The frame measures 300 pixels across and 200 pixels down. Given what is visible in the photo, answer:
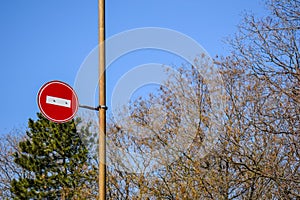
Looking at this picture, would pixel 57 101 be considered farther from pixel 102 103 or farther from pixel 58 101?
pixel 102 103

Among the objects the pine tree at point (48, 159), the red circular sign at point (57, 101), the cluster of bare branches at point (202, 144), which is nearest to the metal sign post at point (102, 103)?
the red circular sign at point (57, 101)

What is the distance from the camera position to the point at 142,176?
1442cm

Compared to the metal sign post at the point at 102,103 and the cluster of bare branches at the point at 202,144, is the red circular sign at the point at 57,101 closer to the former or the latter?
the metal sign post at the point at 102,103

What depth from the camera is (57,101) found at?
6.07 metres

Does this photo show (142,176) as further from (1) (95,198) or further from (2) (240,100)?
(2) (240,100)

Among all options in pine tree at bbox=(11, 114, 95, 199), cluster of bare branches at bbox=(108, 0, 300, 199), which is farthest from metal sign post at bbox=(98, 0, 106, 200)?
pine tree at bbox=(11, 114, 95, 199)

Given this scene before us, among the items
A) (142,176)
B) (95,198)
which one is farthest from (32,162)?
(142,176)

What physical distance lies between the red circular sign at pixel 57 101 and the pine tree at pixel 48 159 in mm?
16654

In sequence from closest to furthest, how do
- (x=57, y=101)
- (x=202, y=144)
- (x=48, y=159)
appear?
1. (x=57, y=101)
2. (x=202, y=144)
3. (x=48, y=159)

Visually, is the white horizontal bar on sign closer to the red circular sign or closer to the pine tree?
the red circular sign

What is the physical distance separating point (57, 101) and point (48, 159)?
62.0ft

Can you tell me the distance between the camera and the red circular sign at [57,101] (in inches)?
236

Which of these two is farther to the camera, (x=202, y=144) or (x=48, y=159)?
(x=48, y=159)

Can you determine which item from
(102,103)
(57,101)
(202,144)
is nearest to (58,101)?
(57,101)
